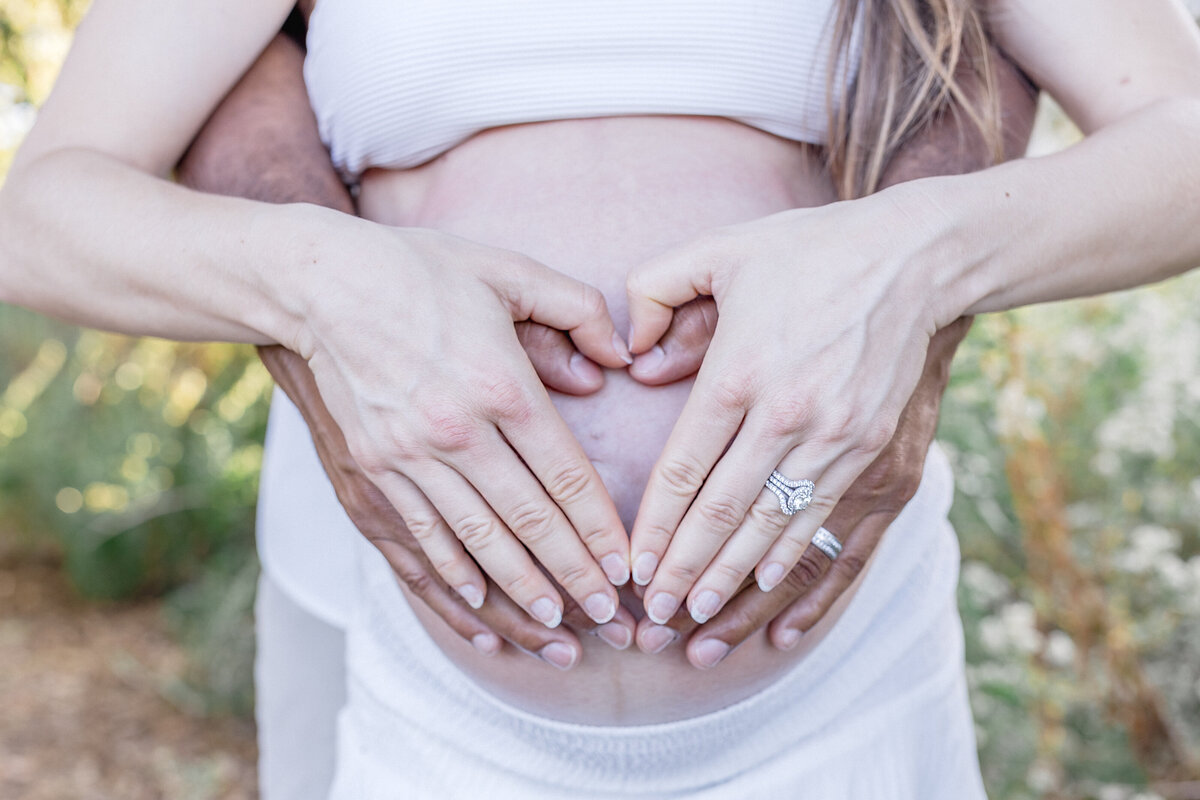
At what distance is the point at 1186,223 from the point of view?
3.40ft

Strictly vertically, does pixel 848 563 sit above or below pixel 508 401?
below

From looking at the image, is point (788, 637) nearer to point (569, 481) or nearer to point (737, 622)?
point (737, 622)

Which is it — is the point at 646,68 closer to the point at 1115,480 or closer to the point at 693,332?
the point at 693,332

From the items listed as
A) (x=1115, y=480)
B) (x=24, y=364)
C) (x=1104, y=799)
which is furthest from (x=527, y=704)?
(x=24, y=364)

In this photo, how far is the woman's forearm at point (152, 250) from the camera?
947 mm

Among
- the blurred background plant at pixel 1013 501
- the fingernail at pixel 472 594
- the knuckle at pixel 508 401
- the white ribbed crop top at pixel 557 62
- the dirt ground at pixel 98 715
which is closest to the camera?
the knuckle at pixel 508 401

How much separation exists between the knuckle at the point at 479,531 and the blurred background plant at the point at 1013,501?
3.92 feet

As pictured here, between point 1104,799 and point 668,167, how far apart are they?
160 centimetres

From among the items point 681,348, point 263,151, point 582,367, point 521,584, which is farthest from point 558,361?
point 263,151

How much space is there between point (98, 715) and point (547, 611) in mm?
2416

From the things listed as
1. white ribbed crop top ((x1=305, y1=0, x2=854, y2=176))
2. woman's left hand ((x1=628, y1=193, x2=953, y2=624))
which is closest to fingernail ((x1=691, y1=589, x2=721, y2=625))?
woman's left hand ((x1=628, y1=193, x2=953, y2=624))

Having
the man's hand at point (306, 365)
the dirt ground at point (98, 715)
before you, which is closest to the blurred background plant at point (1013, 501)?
the dirt ground at point (98, 715)

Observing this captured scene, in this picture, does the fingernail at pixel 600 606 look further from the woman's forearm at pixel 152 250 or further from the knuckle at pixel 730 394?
the woman's forearm at pixel 152 250

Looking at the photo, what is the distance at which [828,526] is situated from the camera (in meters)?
1.00
